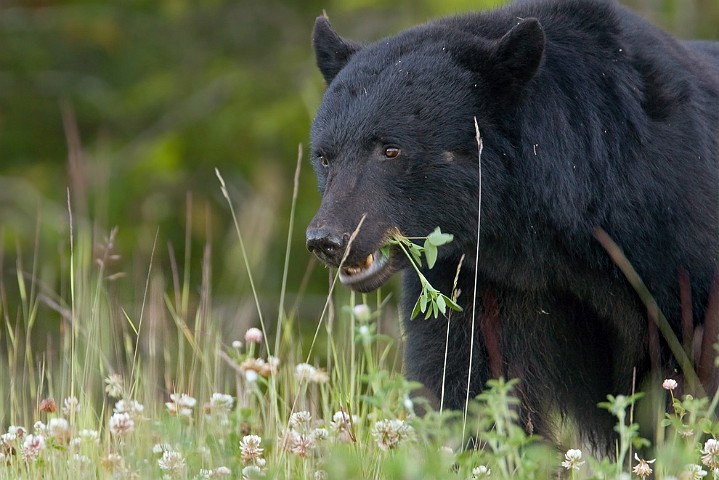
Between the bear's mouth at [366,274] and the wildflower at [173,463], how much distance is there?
35.2 inches

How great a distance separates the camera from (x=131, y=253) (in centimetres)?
998

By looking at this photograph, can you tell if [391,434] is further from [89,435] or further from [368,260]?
[89,435]

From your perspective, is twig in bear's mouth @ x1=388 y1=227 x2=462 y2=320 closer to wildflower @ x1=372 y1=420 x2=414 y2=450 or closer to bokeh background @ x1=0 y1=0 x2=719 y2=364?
wildflower @ x1=372 y1=420 x2=414 y2=450

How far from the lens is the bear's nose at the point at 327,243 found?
3.65m

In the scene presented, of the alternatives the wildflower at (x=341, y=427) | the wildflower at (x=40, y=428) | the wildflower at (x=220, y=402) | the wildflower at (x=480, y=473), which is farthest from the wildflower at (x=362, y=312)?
the wildflower at (x=40, y=428)

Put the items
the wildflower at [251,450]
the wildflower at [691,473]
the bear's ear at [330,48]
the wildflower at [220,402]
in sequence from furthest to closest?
the bear's ear at [330,48] → the wildflower at [220,402] → the wildflower at [251,450] → the wildflower at [691,473]

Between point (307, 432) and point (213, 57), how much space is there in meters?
9.15

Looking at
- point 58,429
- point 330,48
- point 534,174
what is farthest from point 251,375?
point 330,48

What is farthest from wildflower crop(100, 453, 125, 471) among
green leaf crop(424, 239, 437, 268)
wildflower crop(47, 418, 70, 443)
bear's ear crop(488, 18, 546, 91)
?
bear's ear crop(488, 18, 546, 91)

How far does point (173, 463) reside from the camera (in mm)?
3129

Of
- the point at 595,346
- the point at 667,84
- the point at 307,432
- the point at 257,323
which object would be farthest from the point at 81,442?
the point at 257,323

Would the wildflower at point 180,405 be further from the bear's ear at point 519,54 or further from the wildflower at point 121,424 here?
the bear's ear at point 519,54

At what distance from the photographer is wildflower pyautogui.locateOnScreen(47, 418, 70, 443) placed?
3512mm

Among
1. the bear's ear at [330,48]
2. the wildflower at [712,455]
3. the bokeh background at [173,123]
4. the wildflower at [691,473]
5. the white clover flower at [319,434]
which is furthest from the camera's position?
the bokeh background at [173,123]
